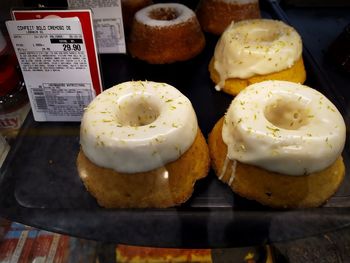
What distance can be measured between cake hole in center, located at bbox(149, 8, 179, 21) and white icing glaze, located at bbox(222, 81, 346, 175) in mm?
767

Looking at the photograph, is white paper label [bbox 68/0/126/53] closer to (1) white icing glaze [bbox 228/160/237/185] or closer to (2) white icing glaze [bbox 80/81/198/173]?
(2) white icing glaze [bbox 80/81/198/173]

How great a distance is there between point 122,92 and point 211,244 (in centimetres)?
55

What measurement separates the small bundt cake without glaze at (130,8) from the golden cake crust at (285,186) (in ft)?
3.61

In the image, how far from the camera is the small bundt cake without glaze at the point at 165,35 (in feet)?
5.45

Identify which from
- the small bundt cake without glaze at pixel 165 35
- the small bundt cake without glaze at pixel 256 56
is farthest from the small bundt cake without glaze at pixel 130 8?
the small bundt cake without glaze at pixel 256 56

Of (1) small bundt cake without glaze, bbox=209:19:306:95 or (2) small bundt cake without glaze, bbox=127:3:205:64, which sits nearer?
(1) small bundt cake without glaze, bbox=209:19:306:95

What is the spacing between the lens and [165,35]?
1668 millimetres

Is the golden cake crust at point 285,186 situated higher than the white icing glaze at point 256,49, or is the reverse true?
the white icing glaze at point 256,49

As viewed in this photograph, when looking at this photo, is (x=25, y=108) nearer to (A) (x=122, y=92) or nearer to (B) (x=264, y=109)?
(A) (x=122, y=92)

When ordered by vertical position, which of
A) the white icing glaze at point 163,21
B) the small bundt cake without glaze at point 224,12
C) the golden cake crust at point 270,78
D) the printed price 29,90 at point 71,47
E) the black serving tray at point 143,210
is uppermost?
the printed price 29,90 at point 71,47

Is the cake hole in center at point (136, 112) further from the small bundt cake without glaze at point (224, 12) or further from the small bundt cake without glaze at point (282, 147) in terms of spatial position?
the small bundt cake without glaze at point (224, 12)

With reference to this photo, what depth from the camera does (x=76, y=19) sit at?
3.37ft

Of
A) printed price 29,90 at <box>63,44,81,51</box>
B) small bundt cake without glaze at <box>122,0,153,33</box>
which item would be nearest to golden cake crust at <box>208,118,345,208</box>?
printed price 29,90 at <box>63,44,81,51</box>

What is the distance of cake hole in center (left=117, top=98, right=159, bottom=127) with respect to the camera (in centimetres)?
114
